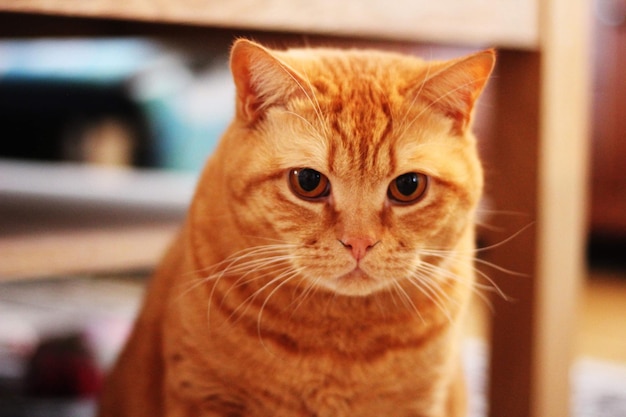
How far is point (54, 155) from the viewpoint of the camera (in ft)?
7.82

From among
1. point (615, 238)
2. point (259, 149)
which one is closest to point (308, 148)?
point (259, 149)

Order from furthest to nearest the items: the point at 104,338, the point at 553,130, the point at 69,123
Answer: the point at 69,123
the point at 104,338
the point at 553,130

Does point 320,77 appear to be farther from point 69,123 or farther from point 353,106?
point 69,123

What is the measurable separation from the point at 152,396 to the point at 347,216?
16.4 inches

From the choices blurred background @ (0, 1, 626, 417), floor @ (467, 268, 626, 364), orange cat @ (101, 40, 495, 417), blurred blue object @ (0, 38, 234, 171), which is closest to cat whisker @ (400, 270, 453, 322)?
orange cat @ (101, 40, 495, 417)

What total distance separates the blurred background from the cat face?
0.32 meters

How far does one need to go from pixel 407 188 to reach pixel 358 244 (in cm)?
10

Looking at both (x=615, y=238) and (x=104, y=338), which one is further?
(x=615, y=238)

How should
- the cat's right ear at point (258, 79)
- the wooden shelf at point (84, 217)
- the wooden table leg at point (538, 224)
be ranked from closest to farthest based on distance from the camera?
1. the cat's right ear at point (258, 79)
2. the wooden shelf at point (84, 217)
3. the wooden table leg at point (538, 224)

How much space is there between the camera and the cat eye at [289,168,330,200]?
0.89 meters

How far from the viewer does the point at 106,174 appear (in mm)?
2168

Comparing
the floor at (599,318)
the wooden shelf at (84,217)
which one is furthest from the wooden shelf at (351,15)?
the floor at (599,318)

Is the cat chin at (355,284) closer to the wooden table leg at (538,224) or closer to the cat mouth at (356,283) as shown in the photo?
the cat mouth at (356,283)

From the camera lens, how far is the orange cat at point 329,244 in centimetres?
88
